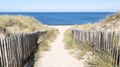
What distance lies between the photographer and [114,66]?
29.7 feet

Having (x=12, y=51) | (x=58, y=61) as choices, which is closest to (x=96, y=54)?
(x=58, y=61)

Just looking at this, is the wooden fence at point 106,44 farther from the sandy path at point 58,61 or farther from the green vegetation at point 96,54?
the sandy path at point 58,61

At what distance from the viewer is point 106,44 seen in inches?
400

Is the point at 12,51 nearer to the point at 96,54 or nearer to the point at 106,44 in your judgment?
the point at 106,44

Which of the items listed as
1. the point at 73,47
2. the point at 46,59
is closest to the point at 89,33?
the point at 73,47

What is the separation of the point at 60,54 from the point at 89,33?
69.4 inches

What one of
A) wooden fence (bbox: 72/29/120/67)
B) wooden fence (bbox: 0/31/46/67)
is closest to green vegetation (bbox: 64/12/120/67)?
wooden fence (bbox: 72/29/120/67)

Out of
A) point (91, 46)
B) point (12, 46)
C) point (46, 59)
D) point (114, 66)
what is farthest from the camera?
point (91, 46)

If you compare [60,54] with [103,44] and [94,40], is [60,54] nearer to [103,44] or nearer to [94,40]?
[94,40]

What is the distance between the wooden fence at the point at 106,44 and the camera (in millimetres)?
9094

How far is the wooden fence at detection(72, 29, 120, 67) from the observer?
9094 mm

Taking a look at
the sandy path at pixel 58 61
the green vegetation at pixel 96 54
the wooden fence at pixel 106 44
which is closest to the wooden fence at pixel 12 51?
the sandy path at pixel 58 61

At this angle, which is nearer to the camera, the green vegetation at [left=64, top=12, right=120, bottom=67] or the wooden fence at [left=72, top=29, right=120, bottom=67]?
the wooden fence at [left=72, top=29, right=120, bottom=67]

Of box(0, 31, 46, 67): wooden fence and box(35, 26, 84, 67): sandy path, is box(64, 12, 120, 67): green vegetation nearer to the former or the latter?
box(35, 26, 84, 67): sandy path
